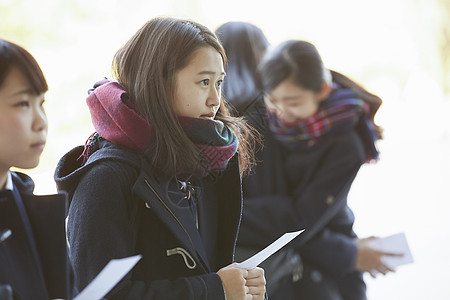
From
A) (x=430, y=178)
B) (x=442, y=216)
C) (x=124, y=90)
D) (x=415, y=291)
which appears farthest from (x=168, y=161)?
(x=430, y=178)

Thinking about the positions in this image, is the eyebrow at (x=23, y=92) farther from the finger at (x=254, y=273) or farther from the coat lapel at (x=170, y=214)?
the finger at (x=254, y=273)

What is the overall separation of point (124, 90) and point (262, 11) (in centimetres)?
279

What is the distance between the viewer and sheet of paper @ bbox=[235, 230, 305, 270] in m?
1.23

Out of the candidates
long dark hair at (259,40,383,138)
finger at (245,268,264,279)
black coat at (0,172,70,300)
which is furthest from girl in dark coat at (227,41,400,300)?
black coat at (0,172,70,300)

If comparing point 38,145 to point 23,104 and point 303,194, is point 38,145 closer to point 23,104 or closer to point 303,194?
point 23,104

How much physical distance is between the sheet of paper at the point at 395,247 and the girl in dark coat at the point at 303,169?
0.05 meters

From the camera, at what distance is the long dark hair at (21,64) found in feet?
3.20

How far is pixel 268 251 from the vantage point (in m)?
1.23

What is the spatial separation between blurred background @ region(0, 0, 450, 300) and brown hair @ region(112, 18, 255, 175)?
74.1 inches

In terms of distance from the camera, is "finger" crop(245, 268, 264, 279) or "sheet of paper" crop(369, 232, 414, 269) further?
"sheet of paper" crop(369, 232, 414, 269)

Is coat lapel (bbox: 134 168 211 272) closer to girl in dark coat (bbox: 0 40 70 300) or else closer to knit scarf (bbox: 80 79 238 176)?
knit scarf (bbox: 80 79 238 176)

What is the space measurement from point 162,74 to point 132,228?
0.31 meters

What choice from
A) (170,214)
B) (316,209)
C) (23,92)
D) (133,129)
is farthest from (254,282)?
(316,209)

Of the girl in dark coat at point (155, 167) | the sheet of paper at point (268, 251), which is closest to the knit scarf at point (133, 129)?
the girl in dark coat at point (155, 167)
